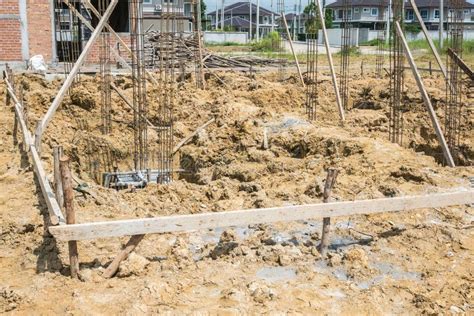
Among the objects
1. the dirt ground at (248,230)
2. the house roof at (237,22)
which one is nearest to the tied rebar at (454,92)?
the dirt ground at (248,230)

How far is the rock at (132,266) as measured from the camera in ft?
17.1

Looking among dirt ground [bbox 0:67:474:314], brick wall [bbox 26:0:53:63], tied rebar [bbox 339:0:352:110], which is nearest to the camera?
dirt ground [bbox 0:67:474:314]

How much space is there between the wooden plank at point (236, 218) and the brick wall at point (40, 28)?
13.2 meters

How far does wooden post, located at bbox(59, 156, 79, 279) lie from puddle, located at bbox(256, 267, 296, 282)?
68.3 inches

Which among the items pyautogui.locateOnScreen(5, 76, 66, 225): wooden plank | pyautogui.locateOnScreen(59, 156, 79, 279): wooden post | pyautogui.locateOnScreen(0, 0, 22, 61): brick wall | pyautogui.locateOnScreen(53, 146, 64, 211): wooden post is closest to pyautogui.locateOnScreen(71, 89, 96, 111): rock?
pyautogui.locateOnScreen(5, 76, 66, 225): wooden plank

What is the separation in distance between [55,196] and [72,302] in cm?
164

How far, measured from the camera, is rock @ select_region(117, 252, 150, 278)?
5.23 m

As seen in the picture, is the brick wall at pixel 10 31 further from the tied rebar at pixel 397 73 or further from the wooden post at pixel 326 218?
the wooden post at pixel 326 218

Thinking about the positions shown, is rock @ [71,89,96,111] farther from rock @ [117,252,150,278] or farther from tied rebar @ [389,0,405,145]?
rock @ [117,252,150,278]

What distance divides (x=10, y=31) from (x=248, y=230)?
1273 cm

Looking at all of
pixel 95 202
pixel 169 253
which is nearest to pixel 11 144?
pixel 95 202

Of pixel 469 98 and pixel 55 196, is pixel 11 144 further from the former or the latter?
pixel 469 98

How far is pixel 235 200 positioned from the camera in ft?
25.7

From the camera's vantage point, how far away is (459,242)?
608cm
